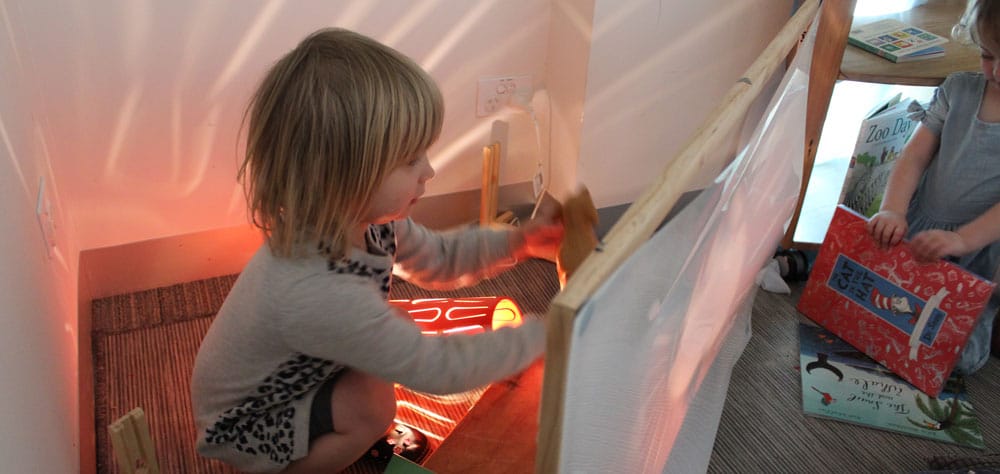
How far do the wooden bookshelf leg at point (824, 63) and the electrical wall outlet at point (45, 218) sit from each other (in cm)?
120

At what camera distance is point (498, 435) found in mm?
1011

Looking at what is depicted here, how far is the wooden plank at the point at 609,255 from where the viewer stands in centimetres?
47

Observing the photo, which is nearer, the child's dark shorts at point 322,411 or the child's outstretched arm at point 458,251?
the child's dark shorts at point 322,411

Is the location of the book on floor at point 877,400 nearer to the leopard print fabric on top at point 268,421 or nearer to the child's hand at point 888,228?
the child's hand at point 888,228

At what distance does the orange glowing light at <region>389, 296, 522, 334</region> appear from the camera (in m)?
1.23

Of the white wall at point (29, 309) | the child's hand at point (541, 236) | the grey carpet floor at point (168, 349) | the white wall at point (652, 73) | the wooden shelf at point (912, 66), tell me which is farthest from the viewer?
→ the white wall at point (652, 73)

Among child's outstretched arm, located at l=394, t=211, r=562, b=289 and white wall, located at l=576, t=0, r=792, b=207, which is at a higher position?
white wall, located at l=576, t=0, r=792, b=207

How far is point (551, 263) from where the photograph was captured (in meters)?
1.63

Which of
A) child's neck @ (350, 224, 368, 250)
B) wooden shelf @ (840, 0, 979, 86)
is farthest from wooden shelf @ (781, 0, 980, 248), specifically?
child's neck @ (350, 224, 368, 250)

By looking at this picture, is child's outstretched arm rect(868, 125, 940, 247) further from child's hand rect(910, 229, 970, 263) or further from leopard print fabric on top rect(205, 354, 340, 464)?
leopard print fabric on top rect(205, 354, 340, 464)

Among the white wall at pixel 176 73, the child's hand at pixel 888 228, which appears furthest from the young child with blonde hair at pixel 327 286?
the child's hand at pixel 888 228

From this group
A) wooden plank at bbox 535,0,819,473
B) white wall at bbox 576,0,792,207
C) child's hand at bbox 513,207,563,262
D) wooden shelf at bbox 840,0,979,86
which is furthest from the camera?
white wall at bbox 576,0,792,207

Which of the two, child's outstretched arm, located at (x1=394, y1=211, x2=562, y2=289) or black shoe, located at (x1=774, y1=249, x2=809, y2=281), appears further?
black shoe, located at (x1=774, y1=249, x2=809, y2=281)

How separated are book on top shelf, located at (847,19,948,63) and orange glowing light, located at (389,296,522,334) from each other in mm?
796
